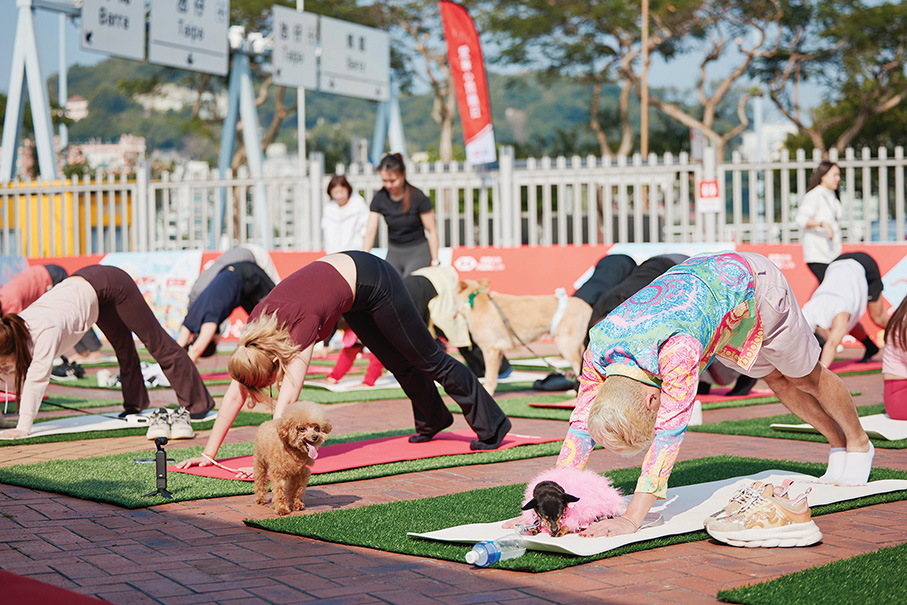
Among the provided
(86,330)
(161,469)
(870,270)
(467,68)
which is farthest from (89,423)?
(467,68)

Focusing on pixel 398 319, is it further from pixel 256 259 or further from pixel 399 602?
pixel 256 259

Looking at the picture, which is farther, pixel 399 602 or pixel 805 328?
pixel 805 328

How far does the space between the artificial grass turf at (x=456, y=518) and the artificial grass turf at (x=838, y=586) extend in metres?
0.64

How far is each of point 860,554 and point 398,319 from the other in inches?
110

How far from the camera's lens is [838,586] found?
3414 millimetres

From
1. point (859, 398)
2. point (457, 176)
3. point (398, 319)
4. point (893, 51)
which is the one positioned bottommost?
point (859, 398)

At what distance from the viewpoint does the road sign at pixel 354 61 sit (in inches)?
1062

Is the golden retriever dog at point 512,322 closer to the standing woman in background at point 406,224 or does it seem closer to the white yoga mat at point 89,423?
the standing woman in background at point 406,224

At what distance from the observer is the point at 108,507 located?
4922 millimetres

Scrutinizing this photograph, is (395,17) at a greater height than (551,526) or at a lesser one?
greater

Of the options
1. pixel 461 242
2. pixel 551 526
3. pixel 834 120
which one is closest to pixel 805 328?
pixel 551 526

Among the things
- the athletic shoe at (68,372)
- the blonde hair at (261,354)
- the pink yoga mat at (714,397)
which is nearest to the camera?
the blonde hair at (261,354)

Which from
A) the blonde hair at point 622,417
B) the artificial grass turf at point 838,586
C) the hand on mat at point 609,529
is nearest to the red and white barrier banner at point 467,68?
the hand on mat at point 609,529

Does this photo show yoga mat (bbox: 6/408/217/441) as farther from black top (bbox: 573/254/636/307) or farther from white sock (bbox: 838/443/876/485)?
white sock (bbox: 838/443/876/485)
